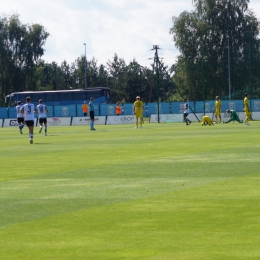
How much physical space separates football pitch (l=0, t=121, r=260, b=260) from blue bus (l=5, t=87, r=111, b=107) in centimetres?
8879

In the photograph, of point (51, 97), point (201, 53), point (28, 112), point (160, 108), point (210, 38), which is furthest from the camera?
point (51, 97)

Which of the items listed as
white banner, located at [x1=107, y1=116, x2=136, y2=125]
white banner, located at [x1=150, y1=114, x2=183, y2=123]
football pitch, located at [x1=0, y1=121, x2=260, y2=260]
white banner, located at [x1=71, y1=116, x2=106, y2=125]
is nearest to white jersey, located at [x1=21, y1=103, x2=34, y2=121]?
football pitch, located at [x1=0, y1=121, x2=260, y2=260]

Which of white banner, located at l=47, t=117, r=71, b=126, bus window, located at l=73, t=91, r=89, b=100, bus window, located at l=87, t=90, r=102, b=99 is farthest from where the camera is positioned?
bus window, located at l=73, t=91, r=89, b=100

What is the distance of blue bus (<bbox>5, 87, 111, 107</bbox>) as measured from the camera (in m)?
109

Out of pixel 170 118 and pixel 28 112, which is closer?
pixel 28 112

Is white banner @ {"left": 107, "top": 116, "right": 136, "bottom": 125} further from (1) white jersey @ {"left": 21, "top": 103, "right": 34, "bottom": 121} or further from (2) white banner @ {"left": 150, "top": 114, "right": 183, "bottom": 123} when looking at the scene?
(1) white jersey @ {"left": 21, "top": 103, "right": 34, "bottom": 121}

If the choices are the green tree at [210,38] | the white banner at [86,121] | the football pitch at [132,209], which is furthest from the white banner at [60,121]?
the football pitch at [132,209]

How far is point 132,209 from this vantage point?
439 inches

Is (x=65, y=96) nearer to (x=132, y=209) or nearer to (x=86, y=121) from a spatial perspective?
(x=86, y=121)

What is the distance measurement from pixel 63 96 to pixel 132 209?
330 ft

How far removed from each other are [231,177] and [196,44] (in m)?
81.5

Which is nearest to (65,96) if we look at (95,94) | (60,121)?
(95,94)

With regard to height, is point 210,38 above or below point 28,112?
above

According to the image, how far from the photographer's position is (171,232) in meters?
9.20
